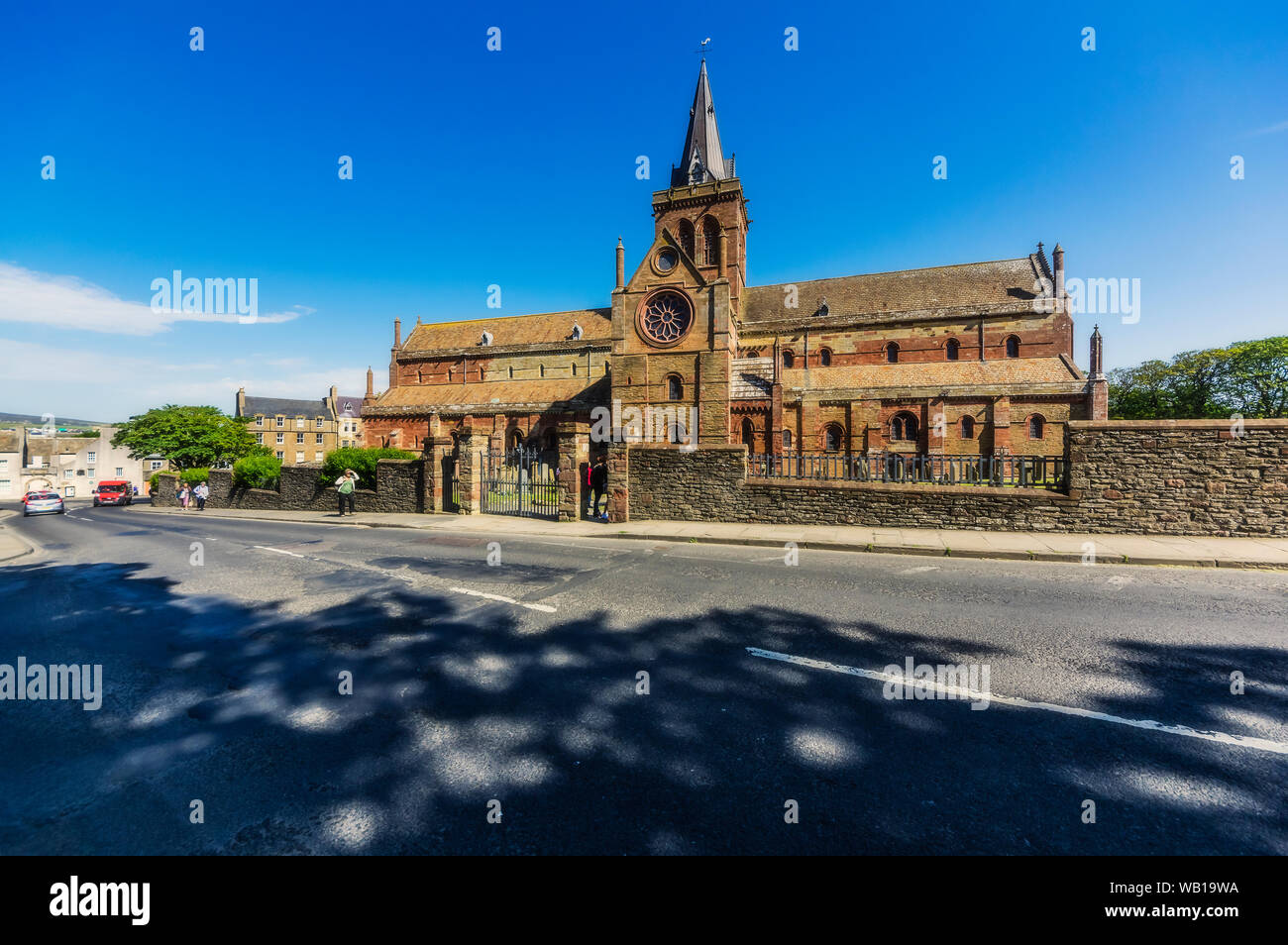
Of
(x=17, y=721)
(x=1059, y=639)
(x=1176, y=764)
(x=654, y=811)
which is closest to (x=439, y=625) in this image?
(x=17, y=721)

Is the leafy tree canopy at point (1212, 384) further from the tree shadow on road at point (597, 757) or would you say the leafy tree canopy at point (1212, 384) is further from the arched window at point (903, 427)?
the tree shadow on road at point (597, 757)

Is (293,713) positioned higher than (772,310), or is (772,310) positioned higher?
(772,310)

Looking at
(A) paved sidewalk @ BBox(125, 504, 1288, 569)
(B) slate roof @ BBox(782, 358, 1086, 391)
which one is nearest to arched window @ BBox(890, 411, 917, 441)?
(B) slate roof @ BBox(782, 358, 1086, 391)

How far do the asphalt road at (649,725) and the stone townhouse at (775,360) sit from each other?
19808mm

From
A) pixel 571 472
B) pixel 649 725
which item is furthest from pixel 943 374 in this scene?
pixel 649 725

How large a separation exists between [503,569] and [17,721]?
211 inches

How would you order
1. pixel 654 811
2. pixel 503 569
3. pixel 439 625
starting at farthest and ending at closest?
pixel 503 569
pixel 439 625
pixel 654 811

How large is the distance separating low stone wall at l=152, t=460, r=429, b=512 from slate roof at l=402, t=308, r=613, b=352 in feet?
63.4

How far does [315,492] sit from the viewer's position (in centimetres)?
2188

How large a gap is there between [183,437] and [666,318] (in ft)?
163

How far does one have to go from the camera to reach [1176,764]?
282cm
